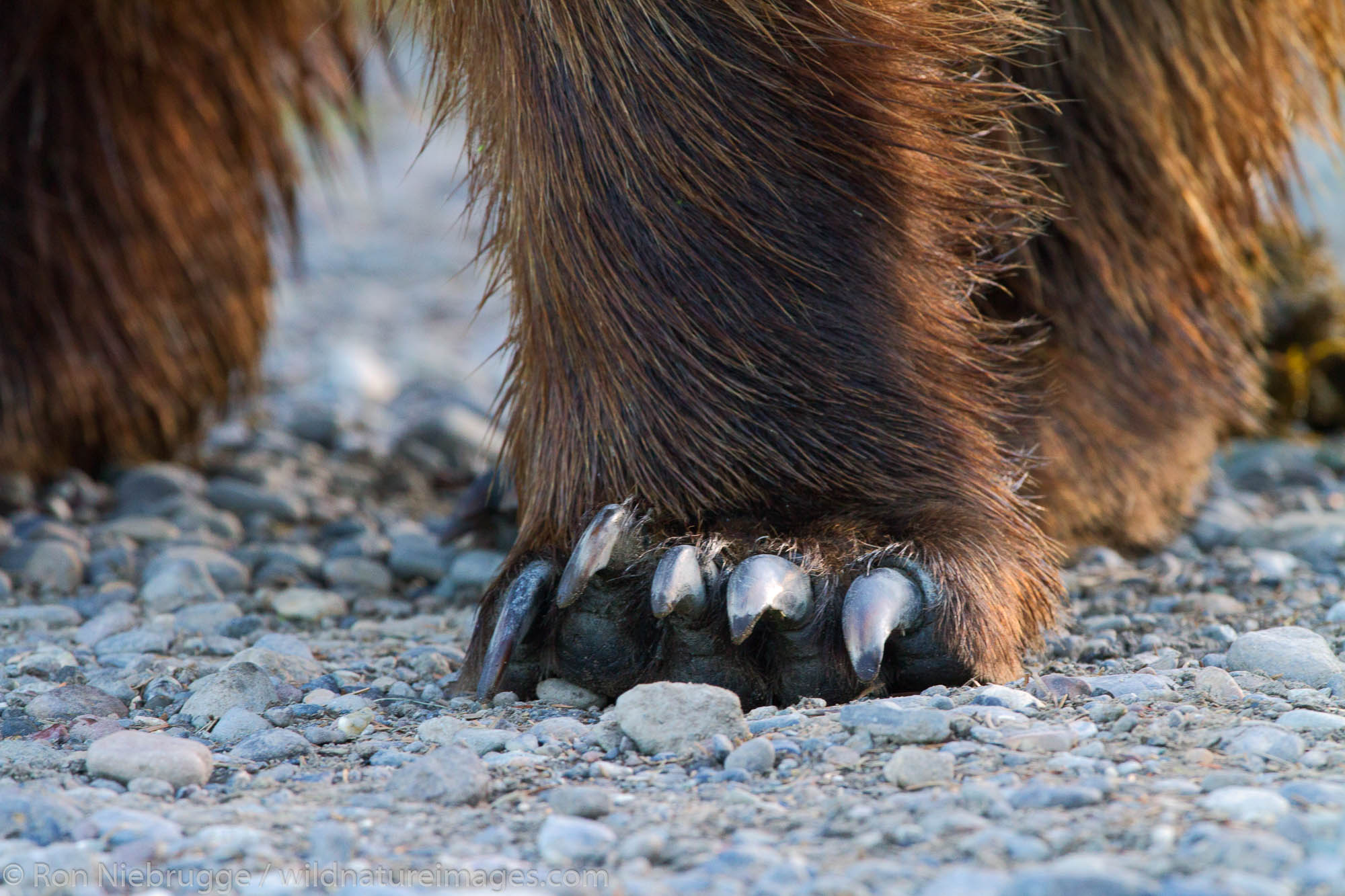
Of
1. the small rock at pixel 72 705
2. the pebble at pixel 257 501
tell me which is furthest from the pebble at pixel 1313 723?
the pebble at pixel 257 501

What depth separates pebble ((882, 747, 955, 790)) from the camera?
52.9 inches

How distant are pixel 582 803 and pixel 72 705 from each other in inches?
29.6

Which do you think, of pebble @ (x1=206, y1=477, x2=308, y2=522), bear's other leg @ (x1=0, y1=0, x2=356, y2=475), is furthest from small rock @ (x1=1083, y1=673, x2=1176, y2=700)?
bear's other leg @ (x1=0, y1=0, x2=356, y2=475)

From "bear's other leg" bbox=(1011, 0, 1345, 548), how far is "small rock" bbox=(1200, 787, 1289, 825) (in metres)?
0.93

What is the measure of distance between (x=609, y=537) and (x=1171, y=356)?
129cm

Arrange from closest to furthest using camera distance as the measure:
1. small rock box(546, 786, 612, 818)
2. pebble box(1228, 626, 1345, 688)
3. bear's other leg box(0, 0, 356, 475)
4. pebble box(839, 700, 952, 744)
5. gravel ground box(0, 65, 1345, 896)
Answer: gravel ground box(0, 65, 1345, 896) → small rock box(546, 786, 612, 818) → pebble box(839, 700, 952, 744) → pebble box(1228, 626, 1345, 688) → bear's other leg box(0, 0, 356, 475)

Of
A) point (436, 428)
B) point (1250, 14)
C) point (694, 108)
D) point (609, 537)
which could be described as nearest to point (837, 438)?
point (609, 537)

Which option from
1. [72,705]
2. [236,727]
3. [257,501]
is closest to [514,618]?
[236,727]

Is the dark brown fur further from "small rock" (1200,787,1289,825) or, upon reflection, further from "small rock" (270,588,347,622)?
"small rock" (270,588,347,622)

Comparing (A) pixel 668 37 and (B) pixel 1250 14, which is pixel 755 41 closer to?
(A) pixel 668 37

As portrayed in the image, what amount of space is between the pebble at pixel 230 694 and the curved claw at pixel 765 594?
0.61 metres

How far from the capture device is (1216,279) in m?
2.49

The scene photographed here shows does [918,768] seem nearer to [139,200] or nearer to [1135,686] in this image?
[1135,686]

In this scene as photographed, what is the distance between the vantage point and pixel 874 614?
5.10 feet
